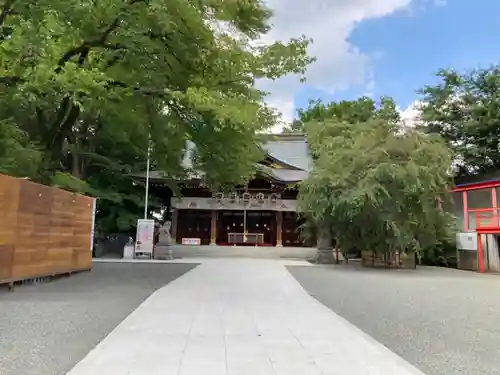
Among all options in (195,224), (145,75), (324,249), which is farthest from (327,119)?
(145,75)

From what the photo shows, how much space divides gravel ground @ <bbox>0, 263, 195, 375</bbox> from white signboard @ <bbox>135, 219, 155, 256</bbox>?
8.41 metres

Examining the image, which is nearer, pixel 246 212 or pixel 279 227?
pixel 279 227

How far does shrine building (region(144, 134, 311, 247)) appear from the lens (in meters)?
26.5

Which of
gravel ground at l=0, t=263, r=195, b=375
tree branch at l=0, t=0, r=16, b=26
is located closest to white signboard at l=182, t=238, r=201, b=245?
gravel ground at l=0, t=263, r=195, b=375

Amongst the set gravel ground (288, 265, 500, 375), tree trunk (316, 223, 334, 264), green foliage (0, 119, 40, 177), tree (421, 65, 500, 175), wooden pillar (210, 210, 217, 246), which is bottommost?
gravel ground (288, 265, 500, 375)

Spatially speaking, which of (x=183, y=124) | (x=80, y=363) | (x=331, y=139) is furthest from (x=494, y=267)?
(x=80, y=363)

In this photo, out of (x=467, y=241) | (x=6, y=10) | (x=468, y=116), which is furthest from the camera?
(x=468, y=116)

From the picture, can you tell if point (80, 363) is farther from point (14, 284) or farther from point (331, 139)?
point (331, 139)

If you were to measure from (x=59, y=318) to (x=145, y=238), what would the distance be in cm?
1358

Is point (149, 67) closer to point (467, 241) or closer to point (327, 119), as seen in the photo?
point (327, 119)

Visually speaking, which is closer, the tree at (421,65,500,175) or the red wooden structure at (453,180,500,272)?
the red wooden structure at (453,180,500,272)

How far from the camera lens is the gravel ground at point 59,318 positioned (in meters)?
4.07

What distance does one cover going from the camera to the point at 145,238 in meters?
19.4

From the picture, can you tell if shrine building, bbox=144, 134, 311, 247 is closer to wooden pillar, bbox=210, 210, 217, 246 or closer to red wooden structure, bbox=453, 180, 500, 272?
A: wooden pillar, bbox=210, 210, 217, 246
